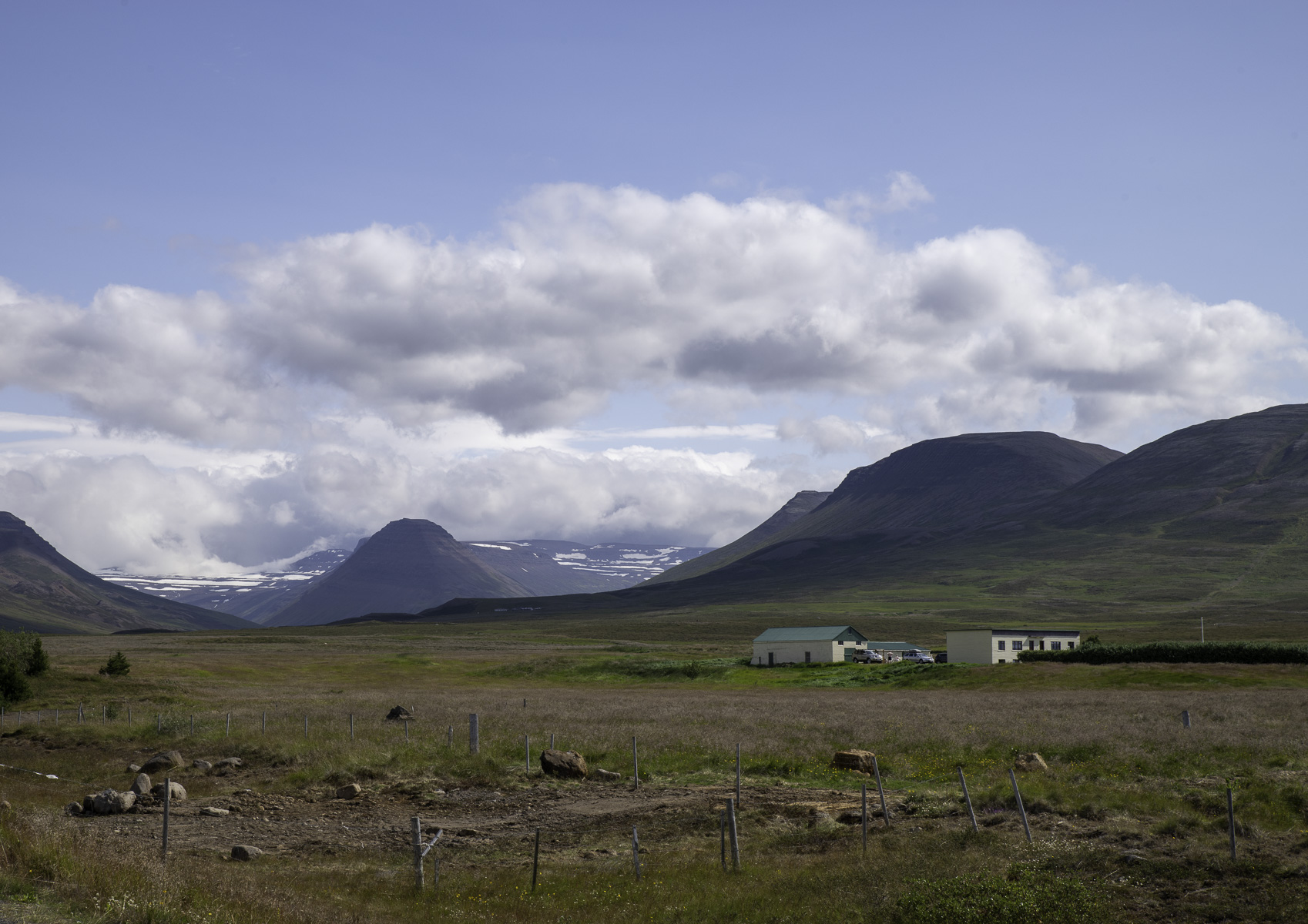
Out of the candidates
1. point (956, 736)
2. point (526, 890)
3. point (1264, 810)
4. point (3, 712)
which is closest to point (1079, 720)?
point (956, 736)

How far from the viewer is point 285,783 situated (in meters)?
32.7

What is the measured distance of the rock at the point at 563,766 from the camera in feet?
109

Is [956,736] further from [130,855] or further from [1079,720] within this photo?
[130,855]

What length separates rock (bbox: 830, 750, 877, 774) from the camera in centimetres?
3247

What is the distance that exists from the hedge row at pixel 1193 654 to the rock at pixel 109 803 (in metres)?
78.0

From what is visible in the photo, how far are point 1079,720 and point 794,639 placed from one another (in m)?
69.4

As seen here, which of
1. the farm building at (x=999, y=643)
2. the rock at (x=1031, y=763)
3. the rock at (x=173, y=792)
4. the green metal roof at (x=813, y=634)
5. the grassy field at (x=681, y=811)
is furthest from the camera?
the green metal roof at (x=813, y=634)

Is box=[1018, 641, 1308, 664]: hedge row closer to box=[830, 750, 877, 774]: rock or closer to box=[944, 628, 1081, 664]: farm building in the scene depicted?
box=[944, 628, 1081, 664]: farm building

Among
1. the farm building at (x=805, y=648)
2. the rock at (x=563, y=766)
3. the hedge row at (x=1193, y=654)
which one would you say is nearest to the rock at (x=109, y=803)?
the rock at (x=563, y=766)

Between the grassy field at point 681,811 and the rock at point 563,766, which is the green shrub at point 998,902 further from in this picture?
the rock at point 563,766

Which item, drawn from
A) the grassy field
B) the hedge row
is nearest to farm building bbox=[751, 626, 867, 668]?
the hedge row

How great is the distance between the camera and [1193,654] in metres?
82.9

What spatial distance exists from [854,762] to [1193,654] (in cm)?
6354

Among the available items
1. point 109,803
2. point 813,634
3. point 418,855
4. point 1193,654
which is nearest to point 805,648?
point 813,634
